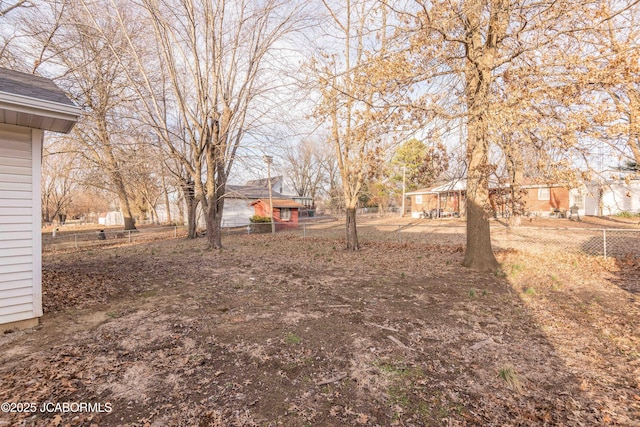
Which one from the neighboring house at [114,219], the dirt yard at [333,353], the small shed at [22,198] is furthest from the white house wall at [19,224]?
the neighboring house at [114,219]

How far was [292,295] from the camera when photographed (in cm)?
589

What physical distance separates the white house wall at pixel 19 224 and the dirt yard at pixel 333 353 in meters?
0.49

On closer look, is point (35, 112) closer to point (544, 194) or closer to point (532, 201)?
point (532, 201)

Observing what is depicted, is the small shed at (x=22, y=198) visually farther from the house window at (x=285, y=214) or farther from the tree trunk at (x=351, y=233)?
the house window at (x=285, y=214)

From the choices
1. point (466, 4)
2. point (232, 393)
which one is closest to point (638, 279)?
point (466, 4)

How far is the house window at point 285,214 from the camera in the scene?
25.5m

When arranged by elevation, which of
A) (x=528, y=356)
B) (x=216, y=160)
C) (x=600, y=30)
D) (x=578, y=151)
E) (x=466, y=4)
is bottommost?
(x=528, y=356)

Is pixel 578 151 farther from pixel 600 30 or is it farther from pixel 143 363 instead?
pixel 143 363

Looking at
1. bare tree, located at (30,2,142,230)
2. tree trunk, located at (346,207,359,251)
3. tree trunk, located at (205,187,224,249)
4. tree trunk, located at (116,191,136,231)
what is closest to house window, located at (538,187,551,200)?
tree trunk, located at (346,207,359,251)

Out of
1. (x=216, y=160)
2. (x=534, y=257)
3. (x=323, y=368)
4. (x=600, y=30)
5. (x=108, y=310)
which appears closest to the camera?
(x=323, y=368)

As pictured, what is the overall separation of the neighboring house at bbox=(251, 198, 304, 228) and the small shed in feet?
65.8

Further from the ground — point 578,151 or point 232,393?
point 578,151

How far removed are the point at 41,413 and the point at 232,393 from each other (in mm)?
1636

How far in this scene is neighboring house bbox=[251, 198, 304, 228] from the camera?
82.0 ft
